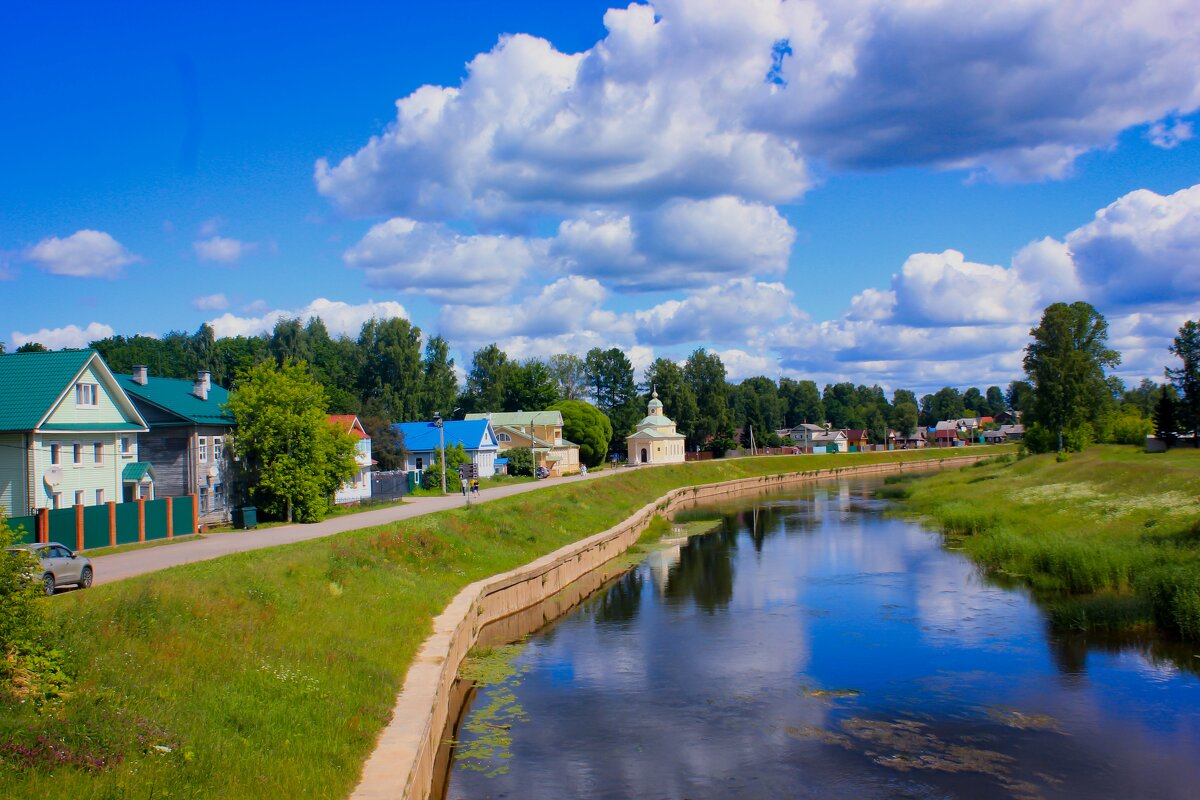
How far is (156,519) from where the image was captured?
1396 inches

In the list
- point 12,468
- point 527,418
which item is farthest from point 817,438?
point 12,468

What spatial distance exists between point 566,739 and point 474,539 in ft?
55.3

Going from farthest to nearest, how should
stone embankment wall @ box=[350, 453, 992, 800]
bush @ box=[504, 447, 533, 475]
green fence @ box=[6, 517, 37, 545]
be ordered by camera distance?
1. bush @ box=[504, 447, 533, 475]
2. green fence @ box=[6, 517, 37, 545]
3. stone embankment wall @ box=[350, 453, 992, 800]

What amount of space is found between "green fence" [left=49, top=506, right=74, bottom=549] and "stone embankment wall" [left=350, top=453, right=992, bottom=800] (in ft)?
48.6

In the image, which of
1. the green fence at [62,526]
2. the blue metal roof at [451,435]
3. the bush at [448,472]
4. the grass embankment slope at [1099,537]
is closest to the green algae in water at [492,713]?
the grass embankment slope at [1099,537]

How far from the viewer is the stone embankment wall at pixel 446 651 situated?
Answer: 11695 mm

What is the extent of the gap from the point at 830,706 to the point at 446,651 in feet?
25.5

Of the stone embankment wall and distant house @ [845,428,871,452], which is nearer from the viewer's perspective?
the stone embankment wall

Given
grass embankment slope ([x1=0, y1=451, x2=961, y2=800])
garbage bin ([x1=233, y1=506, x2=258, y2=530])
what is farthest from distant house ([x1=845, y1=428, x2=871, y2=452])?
grass embankment slope ([x1=0, y1=451, x2=961, y2=800])

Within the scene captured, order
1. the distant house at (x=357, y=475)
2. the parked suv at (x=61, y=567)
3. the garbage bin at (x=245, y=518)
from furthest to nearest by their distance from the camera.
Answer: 1. the distant house at (x=357, y=475)
2. the garbage bin at (x=245, y=518)
3. the parked suv at (x=61, y=567)

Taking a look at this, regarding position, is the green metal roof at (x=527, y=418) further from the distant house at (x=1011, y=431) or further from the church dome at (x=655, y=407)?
the distant house at (x=1011, y=431)

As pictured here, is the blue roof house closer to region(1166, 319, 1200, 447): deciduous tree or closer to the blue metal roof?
the blue metal roof

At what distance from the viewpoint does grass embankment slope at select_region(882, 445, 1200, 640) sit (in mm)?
23484

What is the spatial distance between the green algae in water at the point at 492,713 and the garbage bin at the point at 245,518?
20.4 metres
